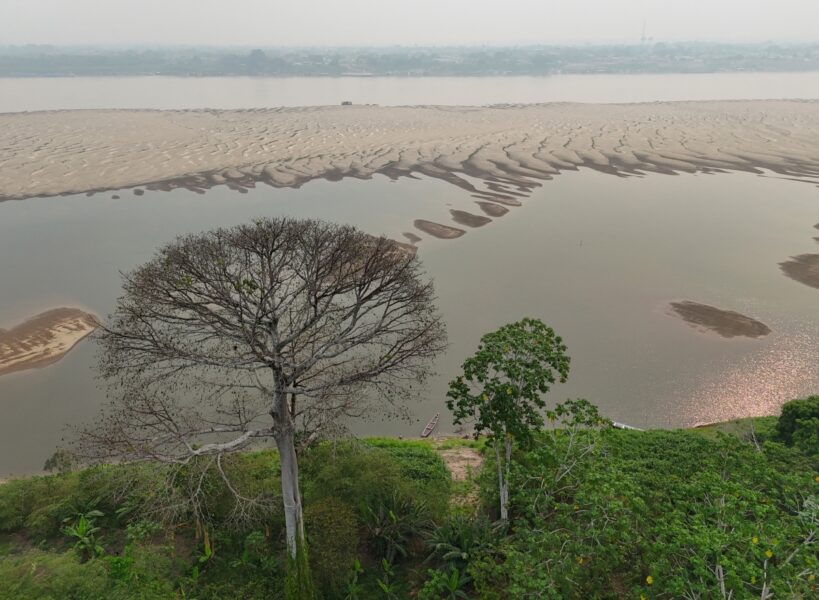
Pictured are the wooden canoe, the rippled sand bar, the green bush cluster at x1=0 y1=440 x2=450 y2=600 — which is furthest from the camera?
the rippled sand bar

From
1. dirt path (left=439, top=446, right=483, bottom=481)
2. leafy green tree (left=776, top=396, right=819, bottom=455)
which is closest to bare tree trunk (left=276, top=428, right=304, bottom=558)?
dirt path (left=439, top=446, right=483, bottom=481)

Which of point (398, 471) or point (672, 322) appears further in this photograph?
point (672, 322)

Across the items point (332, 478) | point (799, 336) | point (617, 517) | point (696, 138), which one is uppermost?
point (696, 138)

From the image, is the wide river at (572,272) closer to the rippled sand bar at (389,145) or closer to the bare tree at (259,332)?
the rippled sand bar at (389,145)

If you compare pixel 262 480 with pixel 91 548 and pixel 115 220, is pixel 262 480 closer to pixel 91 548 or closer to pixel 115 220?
pixel 91 548

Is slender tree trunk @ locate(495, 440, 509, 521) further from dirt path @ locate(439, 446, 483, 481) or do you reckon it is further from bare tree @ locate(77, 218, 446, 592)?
dirt path @ locate(439, 446, 483, 481)

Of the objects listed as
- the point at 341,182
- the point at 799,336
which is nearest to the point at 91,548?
the point at 799,336

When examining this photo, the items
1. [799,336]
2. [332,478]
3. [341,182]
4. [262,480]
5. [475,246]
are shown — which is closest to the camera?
[332,478]
